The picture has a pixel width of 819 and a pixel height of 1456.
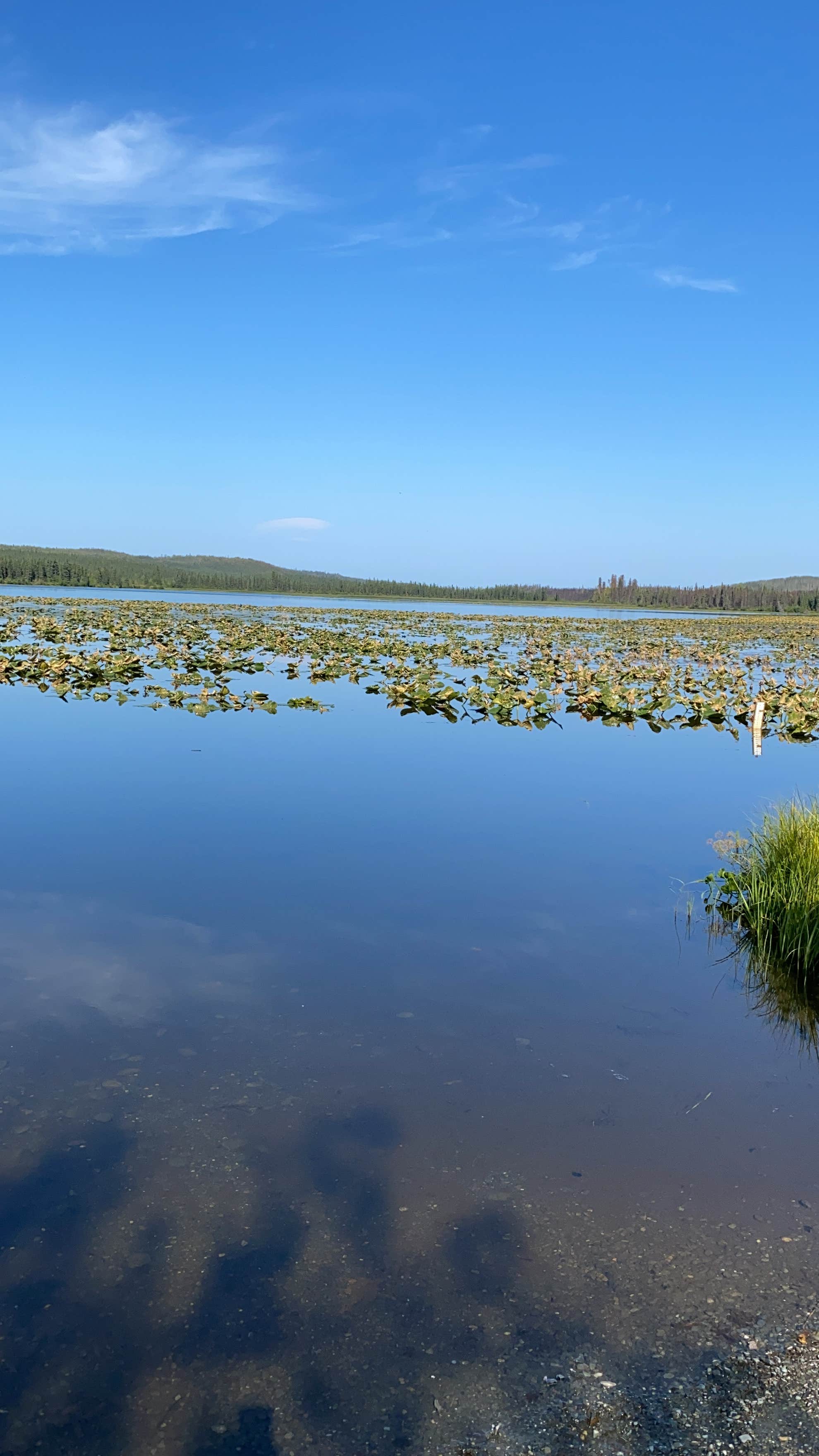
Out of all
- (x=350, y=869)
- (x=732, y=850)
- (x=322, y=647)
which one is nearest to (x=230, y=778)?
(x=350, y=869)

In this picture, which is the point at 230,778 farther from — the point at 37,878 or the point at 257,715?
the point at 257,715

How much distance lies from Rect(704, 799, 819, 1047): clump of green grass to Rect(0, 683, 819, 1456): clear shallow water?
0.32 meters

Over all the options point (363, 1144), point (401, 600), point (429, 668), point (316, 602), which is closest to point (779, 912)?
point (363, 1144)

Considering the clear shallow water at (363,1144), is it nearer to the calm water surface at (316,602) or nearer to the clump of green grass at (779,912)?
the clump of green grass at (779,912)

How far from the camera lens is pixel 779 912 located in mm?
7211

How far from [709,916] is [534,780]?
18.6 feet

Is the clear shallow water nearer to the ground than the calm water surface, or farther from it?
nearer to the ground

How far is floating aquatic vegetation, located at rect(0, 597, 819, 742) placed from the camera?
2120cm

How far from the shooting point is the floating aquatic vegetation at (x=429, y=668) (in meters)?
21.2

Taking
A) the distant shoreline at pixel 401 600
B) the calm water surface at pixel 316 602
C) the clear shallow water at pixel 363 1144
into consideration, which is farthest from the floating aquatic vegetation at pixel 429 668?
the distant shoreline at pixel 401 600

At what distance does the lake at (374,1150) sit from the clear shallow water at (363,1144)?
0.02 metres

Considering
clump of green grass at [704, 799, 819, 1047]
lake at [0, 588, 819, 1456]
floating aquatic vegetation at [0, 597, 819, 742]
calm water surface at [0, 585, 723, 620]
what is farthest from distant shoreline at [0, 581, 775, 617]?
clump of green grass at [704, 799, 819, 1047]

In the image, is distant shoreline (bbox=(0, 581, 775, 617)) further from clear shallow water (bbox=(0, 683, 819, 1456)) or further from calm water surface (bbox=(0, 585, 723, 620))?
clear shallow water (bbox=(0, 683, 819, 1456))

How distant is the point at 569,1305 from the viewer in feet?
10.7
